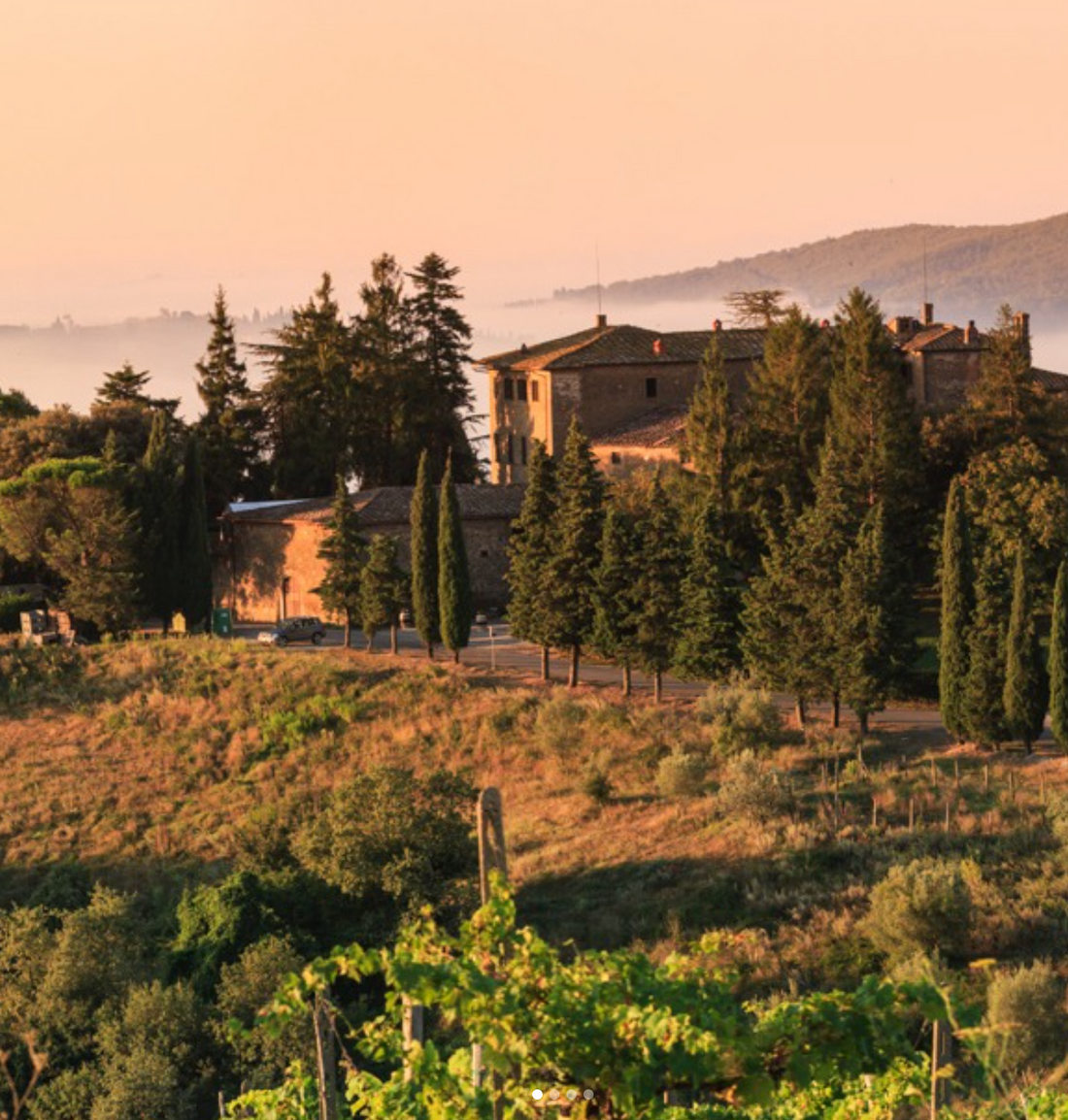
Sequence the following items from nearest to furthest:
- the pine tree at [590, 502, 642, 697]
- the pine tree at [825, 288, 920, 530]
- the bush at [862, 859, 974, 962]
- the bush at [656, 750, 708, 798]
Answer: the bush at [862, 859, 974, 962] < the bush at [656, 750, 708, 798] < the pine tree at [590, 502, 642, 697] < the pine tree at [825, 288, 920, 530]

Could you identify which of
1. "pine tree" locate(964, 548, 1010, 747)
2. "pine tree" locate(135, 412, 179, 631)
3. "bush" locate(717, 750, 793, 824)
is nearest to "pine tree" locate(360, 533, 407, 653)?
"pine tree" locate(135, 412, 179, 631)

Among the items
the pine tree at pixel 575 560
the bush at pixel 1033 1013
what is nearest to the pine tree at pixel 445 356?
the pine tree at pixel 575 560

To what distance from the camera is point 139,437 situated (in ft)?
226

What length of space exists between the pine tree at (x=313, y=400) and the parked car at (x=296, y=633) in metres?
14.4

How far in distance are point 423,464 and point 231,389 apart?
21138mm

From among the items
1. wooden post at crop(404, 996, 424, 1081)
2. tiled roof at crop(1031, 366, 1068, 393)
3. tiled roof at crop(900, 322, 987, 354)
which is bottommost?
wooden post at crop(404, 996, 424, 1081)

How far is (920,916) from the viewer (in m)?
31.8

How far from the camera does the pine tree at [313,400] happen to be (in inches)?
2817

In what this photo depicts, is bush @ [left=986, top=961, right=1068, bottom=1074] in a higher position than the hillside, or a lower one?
lower

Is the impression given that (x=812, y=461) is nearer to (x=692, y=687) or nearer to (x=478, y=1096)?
(x=692, y=687)

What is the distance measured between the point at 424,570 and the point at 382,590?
1.39 meters

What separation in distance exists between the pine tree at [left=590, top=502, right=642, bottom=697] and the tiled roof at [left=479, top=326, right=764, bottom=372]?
21678 millimetres

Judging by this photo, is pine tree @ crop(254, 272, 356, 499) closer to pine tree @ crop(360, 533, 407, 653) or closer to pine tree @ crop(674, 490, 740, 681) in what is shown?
pine tree @ crop(360, 533, 407, 653)

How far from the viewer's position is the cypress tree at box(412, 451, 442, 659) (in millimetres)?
53094
